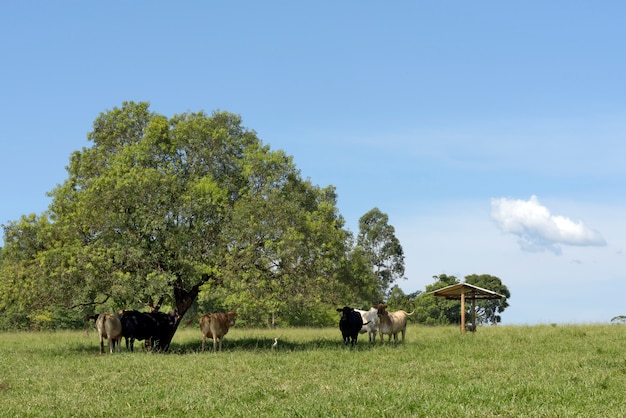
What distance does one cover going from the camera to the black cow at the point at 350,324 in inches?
1187

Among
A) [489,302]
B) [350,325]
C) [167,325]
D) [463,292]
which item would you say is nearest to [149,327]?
[167,325]

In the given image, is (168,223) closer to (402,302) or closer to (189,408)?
(189,408)

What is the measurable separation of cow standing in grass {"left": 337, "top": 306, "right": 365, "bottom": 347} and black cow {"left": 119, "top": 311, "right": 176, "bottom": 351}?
7571 millimetres

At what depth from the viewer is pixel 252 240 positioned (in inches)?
1105

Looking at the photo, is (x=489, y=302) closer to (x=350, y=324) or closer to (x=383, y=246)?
(x=383, y=246)

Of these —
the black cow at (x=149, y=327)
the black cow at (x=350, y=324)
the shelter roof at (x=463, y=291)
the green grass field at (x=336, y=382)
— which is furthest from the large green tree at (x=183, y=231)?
the shelter roof at (x=463, y=291)

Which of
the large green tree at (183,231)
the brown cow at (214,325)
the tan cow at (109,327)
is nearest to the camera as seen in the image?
the large green tree at (183,231)

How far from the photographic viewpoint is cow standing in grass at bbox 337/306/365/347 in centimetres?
3014

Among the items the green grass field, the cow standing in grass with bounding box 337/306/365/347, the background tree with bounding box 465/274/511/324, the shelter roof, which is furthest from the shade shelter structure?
the background tree with bounding box 465/274/511/324

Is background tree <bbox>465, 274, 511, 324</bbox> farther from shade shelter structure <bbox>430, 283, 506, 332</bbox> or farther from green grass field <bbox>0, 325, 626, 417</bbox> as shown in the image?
green grass field <bbox>0, 325, 626, 417</bbox>

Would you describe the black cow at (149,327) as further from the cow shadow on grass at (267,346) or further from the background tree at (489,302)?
the background tree at (489,302)

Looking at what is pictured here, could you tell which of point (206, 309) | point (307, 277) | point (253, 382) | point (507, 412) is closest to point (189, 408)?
point (253, 382)

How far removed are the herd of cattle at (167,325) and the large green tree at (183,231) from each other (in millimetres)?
1059

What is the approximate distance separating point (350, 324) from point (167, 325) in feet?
26.8
